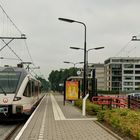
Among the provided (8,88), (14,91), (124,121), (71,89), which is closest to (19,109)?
(14,91)

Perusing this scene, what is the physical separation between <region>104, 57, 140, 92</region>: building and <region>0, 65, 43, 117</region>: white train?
504 ft

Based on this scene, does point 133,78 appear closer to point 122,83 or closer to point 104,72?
point 122,83

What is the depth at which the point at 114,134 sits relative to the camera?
14734 mm

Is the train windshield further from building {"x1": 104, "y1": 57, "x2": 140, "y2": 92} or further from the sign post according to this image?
building {"x1": 104, "y1": 57, "x2": 140, "y2": 92}

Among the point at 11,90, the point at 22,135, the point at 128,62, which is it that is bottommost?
the point at 22,135

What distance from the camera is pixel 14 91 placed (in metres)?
22.6

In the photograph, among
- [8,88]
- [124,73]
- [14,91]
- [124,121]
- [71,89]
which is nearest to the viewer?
[124,121]

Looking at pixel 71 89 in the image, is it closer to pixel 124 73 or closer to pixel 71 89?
pixel 71 89

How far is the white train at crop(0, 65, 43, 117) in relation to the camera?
2197cm

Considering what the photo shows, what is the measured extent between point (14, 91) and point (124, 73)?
159489 millimetres

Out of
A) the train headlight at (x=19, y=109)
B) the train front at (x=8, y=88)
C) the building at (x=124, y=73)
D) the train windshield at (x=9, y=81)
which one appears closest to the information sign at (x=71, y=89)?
the train front at (x=8, y=88)

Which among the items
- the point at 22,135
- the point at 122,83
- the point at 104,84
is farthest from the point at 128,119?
the point at 104,84

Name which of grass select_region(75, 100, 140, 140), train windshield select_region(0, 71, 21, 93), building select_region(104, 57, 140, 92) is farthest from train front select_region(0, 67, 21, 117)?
building select_region(104, 57, 140, 92)

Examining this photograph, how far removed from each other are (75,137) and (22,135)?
6.01 ft
